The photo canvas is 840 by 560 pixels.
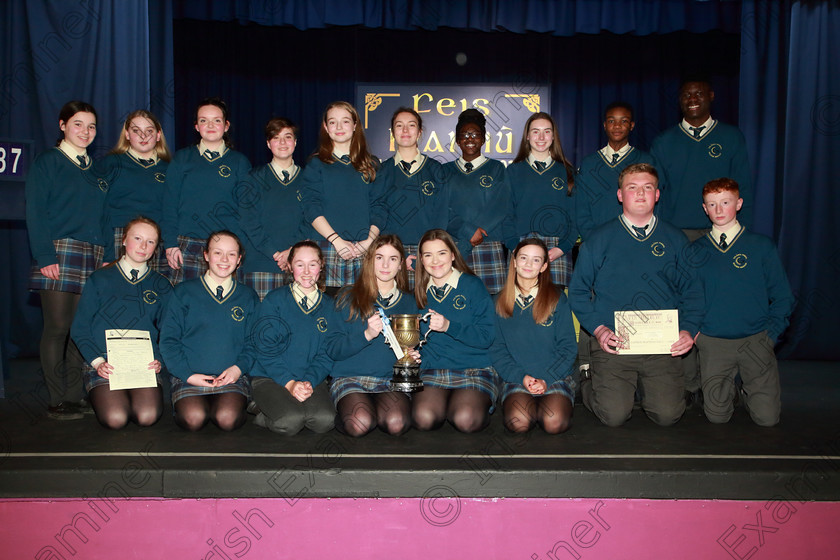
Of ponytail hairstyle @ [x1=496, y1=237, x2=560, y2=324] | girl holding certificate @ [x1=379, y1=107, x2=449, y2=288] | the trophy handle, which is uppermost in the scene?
girl holding certificate @ [x1=379, y1=107, x2=449, y2=288]

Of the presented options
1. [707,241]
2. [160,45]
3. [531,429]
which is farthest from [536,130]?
[160,45]

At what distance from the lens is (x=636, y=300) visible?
11.4 ft

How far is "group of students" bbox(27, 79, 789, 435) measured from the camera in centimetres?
332

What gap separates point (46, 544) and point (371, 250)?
1891mm

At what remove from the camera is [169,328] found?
11.0ft

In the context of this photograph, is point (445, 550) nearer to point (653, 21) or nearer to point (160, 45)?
point (160, 45)

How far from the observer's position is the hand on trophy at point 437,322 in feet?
10.5

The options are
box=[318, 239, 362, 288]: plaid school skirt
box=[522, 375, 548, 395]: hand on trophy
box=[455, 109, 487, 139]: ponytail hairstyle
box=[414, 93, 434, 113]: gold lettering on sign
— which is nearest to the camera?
box=[522, 375, 548, 395]: hand on trophy

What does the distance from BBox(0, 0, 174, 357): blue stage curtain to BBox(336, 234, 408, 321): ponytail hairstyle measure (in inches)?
124

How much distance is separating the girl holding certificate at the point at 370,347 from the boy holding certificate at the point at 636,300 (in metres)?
1.00

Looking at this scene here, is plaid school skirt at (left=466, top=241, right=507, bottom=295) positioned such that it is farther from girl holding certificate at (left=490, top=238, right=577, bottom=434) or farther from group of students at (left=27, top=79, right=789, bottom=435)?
girl holding certificate at (left=490, top=238, right=577, bottom=434)

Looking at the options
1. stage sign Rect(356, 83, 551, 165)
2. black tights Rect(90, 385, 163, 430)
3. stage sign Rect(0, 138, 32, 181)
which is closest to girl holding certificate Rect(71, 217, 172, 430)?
black tights Rect(90, 385, 163, 430)

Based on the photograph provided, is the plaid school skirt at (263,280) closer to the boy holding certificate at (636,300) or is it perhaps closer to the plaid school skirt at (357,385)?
the plaid school skirt at (357,385)

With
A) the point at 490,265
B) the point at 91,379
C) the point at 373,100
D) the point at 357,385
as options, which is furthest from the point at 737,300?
the point at 373,100
